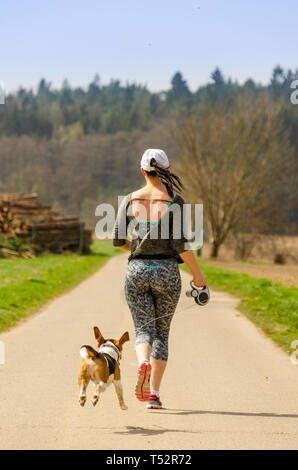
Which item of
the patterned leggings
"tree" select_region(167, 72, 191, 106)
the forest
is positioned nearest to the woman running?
the patterned leggings

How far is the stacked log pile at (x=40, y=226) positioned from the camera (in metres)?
36.0

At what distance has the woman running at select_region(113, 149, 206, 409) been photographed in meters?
5.47

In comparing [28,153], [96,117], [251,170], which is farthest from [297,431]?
[96,117]

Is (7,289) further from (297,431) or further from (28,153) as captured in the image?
(28,153)

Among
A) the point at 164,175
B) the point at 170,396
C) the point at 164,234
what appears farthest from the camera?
the point at 170,396

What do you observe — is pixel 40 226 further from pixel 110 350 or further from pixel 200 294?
pixel 110 350

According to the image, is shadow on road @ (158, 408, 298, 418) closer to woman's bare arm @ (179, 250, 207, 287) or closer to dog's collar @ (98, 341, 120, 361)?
dog's collar @ (98, 341, 120, 361)

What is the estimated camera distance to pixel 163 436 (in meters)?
4.82

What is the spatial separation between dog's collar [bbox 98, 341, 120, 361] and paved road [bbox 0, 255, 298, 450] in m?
0.50

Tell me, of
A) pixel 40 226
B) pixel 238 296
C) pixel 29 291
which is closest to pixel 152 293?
pixel 29 291

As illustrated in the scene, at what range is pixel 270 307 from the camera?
512 inches

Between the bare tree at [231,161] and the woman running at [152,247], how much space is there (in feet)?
117

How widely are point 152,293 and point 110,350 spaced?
2.02ft

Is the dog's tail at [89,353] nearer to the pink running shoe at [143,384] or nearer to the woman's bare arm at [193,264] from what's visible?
the pink running shoe at [143,384]
